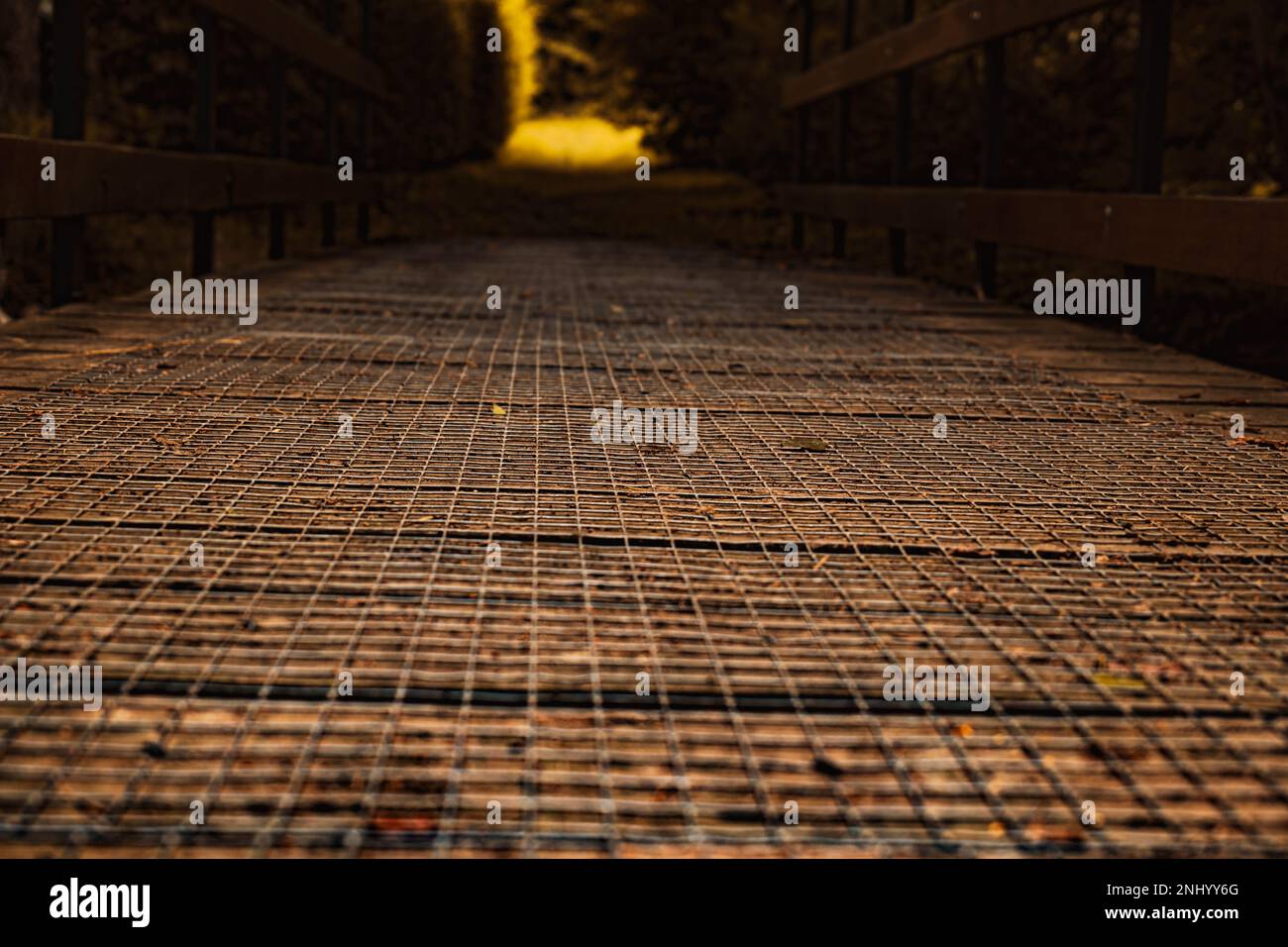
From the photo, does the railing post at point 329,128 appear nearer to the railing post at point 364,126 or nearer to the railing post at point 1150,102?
the railing post at point 364,126

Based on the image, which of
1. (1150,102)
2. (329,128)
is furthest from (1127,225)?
(329,128)

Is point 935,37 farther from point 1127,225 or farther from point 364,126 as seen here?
point 364,126

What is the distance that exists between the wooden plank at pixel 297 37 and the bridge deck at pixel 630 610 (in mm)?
2481

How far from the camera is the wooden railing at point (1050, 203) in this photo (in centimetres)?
366

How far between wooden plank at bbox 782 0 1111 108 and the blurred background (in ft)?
3.42

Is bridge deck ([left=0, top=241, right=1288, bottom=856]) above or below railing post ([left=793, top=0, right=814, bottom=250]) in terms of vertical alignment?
below

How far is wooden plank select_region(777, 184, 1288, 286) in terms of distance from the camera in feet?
11.6

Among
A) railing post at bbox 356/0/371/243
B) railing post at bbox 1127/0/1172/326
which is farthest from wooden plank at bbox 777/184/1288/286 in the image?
railing post at bbox 356/0/371/243

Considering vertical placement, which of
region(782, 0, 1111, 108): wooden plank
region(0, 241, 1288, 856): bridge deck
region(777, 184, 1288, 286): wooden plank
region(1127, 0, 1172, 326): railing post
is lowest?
region(0, 241, 1288, 856): bridge deck

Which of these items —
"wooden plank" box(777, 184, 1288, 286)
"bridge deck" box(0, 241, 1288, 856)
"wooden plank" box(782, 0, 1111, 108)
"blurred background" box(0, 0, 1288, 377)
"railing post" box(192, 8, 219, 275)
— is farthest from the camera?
"blurred background" box(0, 0, 1288, 377)

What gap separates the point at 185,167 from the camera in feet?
16.8

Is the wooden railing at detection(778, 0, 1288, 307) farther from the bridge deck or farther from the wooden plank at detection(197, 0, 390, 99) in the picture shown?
the wooden plank at detection(197, 0, 390, 99)
